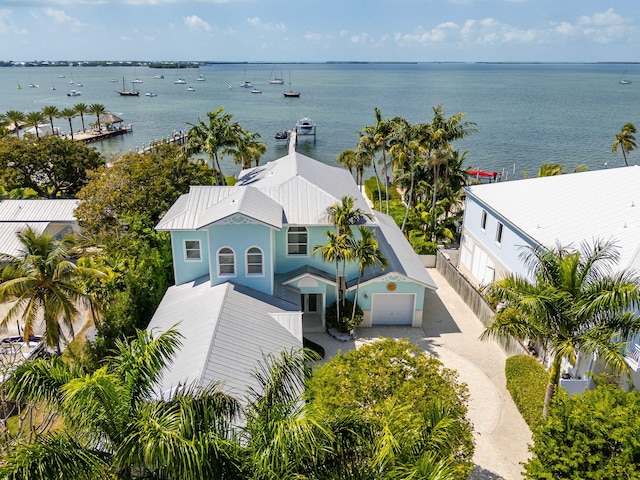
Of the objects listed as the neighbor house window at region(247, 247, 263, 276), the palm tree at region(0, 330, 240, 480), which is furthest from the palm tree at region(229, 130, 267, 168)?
the palm tree at region(0, 330, 240, 480)

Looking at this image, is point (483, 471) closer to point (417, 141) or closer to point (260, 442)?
point (260, 442)

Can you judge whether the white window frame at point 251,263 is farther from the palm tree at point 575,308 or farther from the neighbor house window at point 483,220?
the neighbor house window at point 483,220

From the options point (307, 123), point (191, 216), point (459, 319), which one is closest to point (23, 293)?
point (191, 216)

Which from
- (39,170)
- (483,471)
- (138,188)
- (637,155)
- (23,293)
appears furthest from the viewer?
(637,155)

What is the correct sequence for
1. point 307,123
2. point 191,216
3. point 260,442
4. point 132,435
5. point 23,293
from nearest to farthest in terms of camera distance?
point 132,435 < point 260,442 < point 23,293 < point 191,216 < point 307,123

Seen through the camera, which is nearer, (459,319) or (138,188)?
(459,319)

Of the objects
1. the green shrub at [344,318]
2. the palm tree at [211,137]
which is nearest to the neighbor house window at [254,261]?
the green shrub at [344,318]

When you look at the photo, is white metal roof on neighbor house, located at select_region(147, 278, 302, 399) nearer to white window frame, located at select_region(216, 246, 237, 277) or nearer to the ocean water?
white window frame, located at select_region(216, 246, 237, 277)
